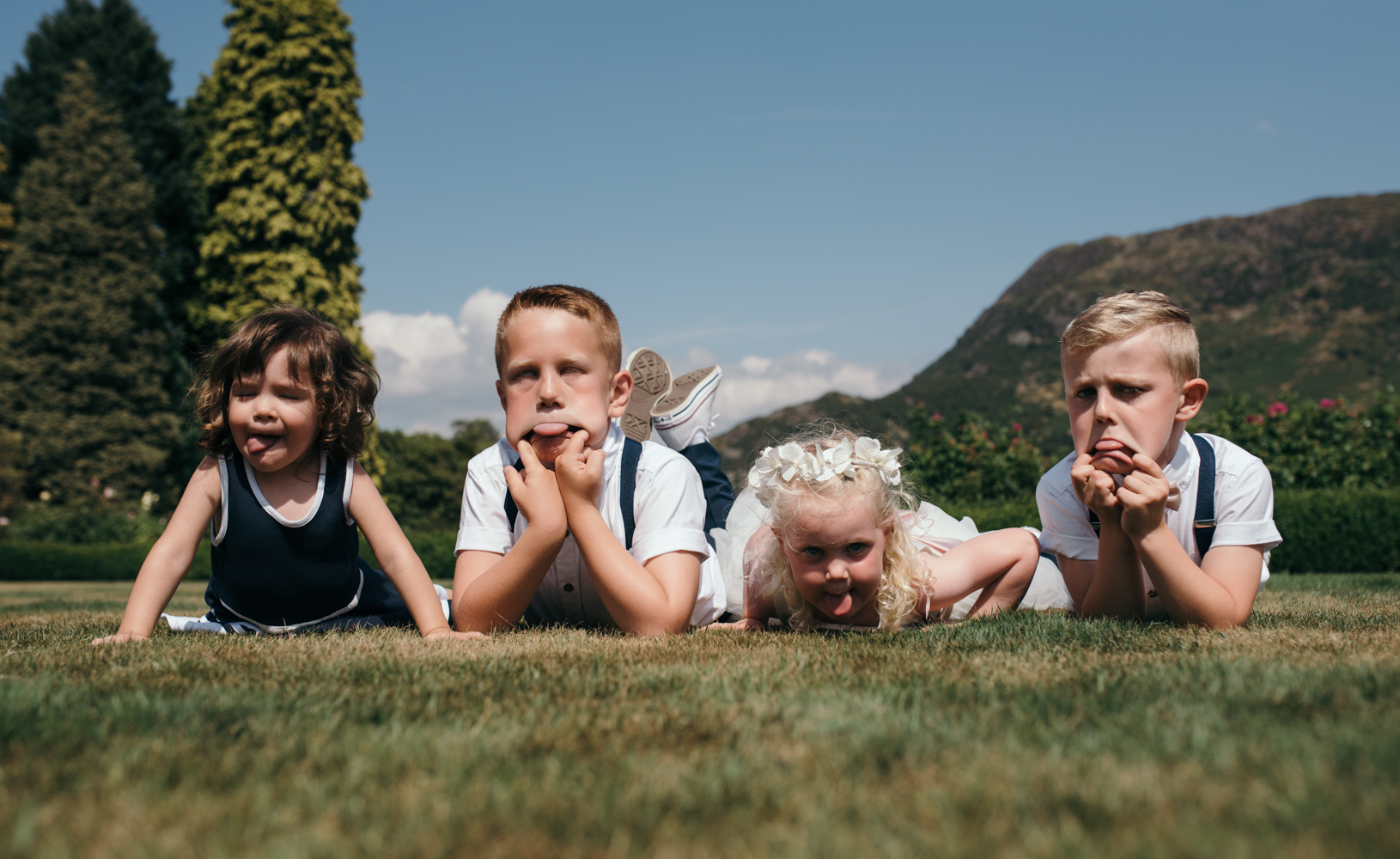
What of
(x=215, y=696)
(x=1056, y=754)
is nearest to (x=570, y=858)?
(x=1056, y=754)

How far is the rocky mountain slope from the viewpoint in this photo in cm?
5834

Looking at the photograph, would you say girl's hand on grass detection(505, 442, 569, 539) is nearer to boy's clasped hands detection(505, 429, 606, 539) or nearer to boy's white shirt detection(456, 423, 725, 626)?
boy's clasped hands detection(505, 429, 606, 539)

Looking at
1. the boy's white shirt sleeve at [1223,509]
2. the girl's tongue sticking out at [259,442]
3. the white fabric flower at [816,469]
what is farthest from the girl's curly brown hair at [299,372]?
the boy's white shirt sleeve at [1223,509]

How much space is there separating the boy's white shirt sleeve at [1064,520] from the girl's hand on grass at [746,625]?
1393mm

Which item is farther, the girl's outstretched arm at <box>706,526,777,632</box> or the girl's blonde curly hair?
the girl's outstretched arm at <box>706,526,777,632</box>

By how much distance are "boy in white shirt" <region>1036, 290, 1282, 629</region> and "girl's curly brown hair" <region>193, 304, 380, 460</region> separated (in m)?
3.15

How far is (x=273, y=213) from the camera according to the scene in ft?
68.2

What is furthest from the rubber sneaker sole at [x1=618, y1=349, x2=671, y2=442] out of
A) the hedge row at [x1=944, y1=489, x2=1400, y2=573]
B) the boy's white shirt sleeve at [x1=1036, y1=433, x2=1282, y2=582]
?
the hedge row at [x1=944, y1=489, x2=1400, y2=573]

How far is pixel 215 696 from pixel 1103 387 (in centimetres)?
317

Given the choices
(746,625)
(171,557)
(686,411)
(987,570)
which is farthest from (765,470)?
(171,557)

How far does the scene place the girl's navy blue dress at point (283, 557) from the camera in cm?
377

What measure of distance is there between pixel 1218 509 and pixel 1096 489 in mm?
790

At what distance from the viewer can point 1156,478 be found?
313 cm

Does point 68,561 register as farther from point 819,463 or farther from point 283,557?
point 819,463
